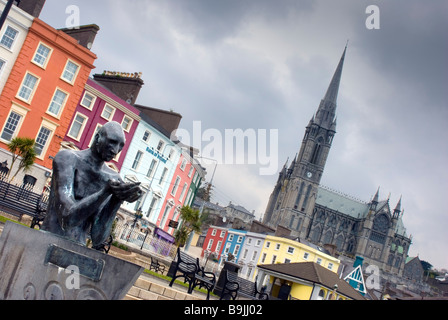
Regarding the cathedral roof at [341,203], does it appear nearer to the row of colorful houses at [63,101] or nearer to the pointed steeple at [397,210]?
the pointed steeple at [397,210]

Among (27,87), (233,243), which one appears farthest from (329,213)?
(27,87)

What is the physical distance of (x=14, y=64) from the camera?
27719mm

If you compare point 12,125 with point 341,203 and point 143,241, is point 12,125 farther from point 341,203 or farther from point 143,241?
point 341,203

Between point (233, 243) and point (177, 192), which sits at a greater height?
point (177, 192)

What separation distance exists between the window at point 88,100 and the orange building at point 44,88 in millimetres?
1220

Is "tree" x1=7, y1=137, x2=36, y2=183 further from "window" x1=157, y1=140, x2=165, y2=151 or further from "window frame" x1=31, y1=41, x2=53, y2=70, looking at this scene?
"window" x1=157, y1=140, x2=165, y2=151

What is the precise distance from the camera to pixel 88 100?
109ft

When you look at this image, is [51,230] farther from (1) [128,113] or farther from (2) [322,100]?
(2) [322,100]

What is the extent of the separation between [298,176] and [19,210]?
119m

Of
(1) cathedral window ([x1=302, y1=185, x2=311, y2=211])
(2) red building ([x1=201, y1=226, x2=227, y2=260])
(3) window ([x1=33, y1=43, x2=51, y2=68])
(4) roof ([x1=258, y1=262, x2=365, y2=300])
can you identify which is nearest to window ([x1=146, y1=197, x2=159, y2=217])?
(4) roof ([x1=258, y1=262, x2=365, y2=300])

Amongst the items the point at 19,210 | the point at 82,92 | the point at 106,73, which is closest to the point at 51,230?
the point at 19,210

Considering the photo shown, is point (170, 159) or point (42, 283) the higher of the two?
point (170, 159)

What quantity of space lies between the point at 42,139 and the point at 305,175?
4293 inches

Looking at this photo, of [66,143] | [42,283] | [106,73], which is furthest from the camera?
[106,73]
